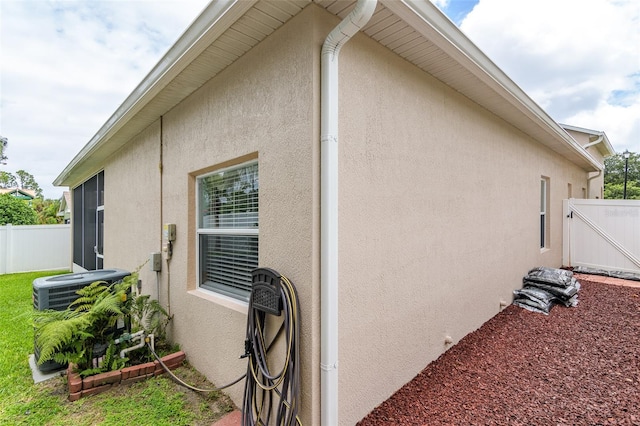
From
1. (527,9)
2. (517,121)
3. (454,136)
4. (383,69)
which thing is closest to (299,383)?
(383,69)

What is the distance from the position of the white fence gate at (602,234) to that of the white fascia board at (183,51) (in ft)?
30.4

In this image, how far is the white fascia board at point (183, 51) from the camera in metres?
2.04

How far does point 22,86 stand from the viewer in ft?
35.8

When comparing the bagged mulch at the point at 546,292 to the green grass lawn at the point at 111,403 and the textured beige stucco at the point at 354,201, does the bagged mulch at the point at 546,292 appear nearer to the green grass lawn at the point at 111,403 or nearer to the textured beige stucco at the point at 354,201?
the textured beige stucco at the point at 354,201

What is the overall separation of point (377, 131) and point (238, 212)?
1559 mm

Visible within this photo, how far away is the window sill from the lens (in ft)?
9.06

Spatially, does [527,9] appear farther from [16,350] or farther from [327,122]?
[16,350]

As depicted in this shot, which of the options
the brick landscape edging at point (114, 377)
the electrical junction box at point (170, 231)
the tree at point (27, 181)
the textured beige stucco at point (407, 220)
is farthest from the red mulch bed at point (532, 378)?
the tree at point (27, 181)

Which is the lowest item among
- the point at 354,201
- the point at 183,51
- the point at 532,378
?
the point at 532,378

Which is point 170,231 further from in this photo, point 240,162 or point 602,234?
point 602,234

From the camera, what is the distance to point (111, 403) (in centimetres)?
278

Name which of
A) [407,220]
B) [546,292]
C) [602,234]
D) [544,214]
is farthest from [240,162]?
[602,234]

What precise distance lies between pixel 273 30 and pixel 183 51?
832mm

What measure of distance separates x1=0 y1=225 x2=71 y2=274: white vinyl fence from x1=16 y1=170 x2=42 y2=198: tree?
40371mm
